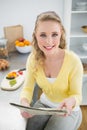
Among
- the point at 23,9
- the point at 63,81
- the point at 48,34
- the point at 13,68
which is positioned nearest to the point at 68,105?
the point at 63,81

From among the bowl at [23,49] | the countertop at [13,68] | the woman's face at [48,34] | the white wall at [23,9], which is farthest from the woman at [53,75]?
the white wall at [23,9]

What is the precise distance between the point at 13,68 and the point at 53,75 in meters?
0.58

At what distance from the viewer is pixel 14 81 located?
1497 mm

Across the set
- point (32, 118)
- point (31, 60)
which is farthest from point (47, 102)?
point (31, 60)

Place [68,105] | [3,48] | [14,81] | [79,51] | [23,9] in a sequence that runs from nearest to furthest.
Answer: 1. [68,105]
2. [14,81]
3. [3,48]
4. [23,9]
5. [79,51]

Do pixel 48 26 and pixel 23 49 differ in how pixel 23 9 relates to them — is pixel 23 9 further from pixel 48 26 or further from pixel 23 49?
pixel 48 26

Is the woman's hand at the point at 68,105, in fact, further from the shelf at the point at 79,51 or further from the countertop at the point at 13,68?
the shelf at the point at 79,51

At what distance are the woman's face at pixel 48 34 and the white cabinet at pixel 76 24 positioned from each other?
0.90m

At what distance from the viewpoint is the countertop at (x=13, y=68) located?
4.33ft

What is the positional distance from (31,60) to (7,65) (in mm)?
485

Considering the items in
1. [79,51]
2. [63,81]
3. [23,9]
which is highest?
[23,9]

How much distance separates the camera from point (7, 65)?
5.73ft

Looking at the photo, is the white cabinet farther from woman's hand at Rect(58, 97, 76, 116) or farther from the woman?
woman's hand at Rect(58, 97, 76, 116)

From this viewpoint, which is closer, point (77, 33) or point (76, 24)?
point (77, 33)
